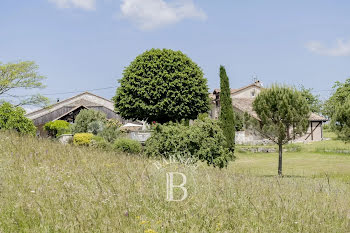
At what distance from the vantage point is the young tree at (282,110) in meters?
21.0

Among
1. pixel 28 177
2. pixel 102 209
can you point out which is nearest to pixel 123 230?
pixel 102 209

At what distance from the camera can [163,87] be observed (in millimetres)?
26812

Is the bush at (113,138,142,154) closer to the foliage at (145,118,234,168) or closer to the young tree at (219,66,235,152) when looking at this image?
the foliage at (145,118,234,168)

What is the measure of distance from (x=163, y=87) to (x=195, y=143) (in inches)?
434

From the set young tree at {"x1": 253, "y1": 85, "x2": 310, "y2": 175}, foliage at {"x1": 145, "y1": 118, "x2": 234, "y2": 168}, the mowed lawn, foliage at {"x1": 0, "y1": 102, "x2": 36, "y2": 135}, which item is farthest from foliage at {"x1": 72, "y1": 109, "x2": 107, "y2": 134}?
foliage at {"x1": 145, "y1": 118, "x2": 234, "y2": 168}

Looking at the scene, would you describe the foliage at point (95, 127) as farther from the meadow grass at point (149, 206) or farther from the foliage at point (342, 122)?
the meadow grass at point (149, 206)

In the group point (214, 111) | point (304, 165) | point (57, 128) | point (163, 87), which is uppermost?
point (214, 111)

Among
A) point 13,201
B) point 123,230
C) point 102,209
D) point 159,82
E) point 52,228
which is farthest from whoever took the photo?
point 159,82

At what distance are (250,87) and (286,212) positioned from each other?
52.5 meters

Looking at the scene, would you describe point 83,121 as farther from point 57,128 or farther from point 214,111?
point 214,111

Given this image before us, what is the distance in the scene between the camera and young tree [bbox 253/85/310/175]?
21047 mm

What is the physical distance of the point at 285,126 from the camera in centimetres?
2152

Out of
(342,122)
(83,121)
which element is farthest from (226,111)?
(83,121)

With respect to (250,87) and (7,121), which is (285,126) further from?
(250,87)
